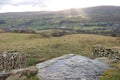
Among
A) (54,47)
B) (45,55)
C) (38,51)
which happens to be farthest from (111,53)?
(54,47)

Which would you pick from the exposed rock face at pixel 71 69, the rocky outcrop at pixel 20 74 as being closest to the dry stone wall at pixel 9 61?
the rocky outcrop at pixel 20 74

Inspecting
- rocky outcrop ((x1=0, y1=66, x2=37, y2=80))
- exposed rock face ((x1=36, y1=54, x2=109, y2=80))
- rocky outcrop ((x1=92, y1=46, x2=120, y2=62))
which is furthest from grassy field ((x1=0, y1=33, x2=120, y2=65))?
exposed rock face ((x1=36, y1=54, x2=109, y2=80))

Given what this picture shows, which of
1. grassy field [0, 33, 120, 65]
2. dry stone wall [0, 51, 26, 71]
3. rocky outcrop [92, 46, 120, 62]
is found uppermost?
dry stone wall [0, 51, 26, 71]

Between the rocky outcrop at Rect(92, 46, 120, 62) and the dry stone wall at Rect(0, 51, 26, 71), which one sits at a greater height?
the dry stone wall at Rect(0, 51, 26, 71)

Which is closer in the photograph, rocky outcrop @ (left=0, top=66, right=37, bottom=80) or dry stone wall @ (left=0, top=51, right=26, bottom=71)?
rocky outcrop @ (left=0, top=66, right=37, bottom=80)

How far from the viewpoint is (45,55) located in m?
43.2

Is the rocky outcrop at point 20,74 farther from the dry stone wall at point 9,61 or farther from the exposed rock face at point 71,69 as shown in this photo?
the dry stone wall at point 9,61

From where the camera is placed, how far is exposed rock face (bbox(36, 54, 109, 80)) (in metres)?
14.4

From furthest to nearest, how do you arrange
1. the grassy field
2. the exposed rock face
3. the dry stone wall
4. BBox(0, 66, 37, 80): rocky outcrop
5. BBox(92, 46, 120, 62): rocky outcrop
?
the grassy field → BBox(92, 46, 120, 62): rocky outcrop → the dry stone wall → BBox(0, 66, 37, 80): rocky outcrop → the exposed rock face

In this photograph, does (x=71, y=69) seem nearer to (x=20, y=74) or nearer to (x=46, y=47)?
(x=20, y=74)

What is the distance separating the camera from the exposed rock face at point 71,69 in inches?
566

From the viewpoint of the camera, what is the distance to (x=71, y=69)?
48.8 ft

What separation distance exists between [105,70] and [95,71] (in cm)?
61

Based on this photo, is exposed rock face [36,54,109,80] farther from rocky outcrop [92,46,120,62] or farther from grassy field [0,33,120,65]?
grassy field [0,33,120,65]
